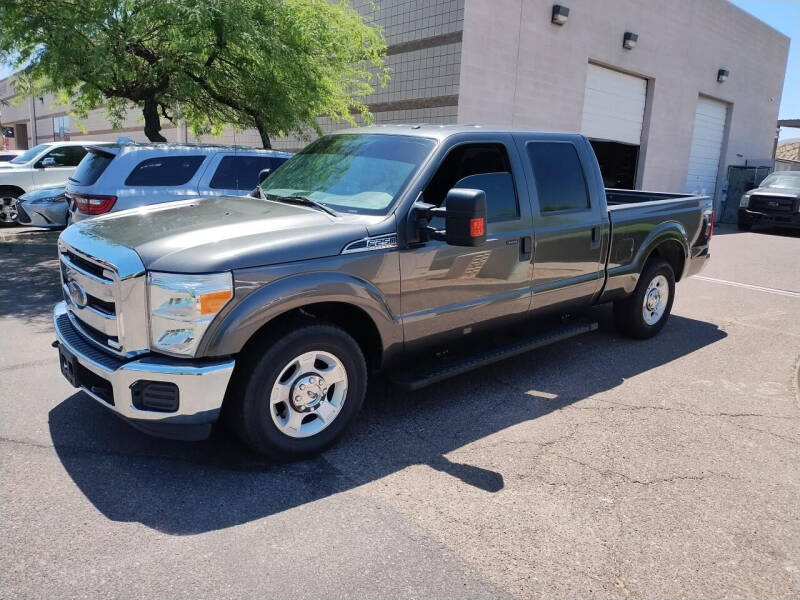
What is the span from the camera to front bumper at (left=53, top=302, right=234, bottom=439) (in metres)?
3.14

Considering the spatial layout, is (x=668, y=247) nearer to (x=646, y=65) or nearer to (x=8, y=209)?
(x=8, y=209)

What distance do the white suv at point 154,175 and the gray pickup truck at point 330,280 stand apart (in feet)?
11.1

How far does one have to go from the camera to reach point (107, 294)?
3.33 metres

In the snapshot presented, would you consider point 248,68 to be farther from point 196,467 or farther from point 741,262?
point 741,262

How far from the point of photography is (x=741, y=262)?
12383 millimetres

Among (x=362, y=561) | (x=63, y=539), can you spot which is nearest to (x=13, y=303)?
(x=63, y=539)

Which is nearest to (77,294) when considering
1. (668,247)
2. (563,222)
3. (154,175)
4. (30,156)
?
(563,222)

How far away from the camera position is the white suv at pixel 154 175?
7418mm

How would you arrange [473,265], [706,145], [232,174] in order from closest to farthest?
[473,265] < [232,174] < [706,145]

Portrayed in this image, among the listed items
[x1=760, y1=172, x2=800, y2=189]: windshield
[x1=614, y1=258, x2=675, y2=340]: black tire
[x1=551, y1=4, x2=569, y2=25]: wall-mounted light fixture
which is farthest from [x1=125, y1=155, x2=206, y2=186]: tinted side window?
[x1=760, y1=172, x2=800, y2=189]: windshield

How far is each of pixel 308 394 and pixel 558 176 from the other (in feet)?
9.21

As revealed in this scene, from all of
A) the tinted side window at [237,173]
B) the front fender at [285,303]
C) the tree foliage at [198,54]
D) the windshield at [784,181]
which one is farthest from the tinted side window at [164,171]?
the windshield at [784,181]

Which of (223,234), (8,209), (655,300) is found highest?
(223,234)

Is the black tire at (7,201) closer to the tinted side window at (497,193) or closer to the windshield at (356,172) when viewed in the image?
the windshield at (356,172)
